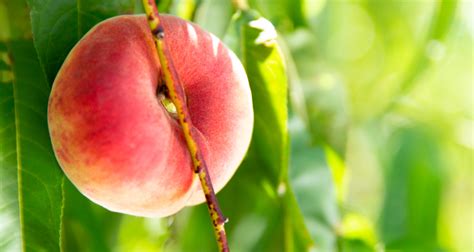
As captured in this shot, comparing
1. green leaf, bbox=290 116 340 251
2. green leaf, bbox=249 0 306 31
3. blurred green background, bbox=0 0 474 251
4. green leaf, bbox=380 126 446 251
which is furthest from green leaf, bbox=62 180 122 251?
green leaf, bbox=380 126 446 251

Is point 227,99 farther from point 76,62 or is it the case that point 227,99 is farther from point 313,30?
point 313,30

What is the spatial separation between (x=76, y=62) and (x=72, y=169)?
102 mm

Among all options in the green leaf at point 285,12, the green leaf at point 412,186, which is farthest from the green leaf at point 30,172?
the green leaf at point 412,186

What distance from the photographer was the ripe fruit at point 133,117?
734 millimetres

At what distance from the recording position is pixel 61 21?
0.85 m

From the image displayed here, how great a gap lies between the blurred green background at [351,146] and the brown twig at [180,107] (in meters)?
0.34

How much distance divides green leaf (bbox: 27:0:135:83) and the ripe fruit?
0.20 ft

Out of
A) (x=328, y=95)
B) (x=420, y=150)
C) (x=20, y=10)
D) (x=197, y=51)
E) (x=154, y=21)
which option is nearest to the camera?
(x=154, y=21)

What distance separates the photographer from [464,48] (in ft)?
7.93

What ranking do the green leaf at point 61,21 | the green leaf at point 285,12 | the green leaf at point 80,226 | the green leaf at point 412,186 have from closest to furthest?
the green leaf at point 61,21 < the green leaf at point 80,226 < the green leaf at point 285,12 < the green leaf at point 412,186

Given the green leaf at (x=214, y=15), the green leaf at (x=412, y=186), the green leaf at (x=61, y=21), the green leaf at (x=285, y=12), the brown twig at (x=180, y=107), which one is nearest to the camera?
the brown twig at (x=180, y=107)

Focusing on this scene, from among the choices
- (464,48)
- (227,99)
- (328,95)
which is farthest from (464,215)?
(227,99)

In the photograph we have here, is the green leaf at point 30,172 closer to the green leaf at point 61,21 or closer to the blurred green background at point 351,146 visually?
the green leaf at point 61,21

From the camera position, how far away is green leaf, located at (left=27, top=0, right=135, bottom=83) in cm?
83
